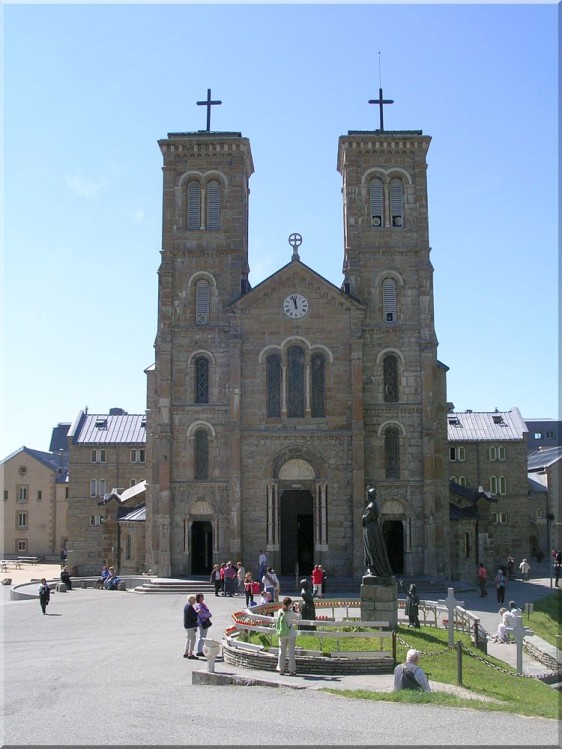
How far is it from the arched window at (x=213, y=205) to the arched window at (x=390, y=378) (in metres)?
11.2

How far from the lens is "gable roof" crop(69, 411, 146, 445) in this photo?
65.2m

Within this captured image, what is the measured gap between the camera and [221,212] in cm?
4600

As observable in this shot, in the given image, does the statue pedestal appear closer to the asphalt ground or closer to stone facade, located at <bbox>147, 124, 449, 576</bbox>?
the asphalt ground

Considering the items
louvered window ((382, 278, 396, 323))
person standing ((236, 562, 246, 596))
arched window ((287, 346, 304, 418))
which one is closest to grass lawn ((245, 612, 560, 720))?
person standing ((236, 562, 246, 596))

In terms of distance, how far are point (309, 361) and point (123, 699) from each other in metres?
28.5

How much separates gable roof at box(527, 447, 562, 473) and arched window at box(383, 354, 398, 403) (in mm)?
33058

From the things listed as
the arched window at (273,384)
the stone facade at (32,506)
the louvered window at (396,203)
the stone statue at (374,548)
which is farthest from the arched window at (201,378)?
the stone facade at (32,506)

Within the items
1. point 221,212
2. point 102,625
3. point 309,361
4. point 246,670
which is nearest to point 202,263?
point 221,212

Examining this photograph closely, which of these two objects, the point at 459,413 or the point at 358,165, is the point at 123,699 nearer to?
the point at 358,165

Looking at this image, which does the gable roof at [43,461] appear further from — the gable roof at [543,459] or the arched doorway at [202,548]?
the gable roof at [543,459]

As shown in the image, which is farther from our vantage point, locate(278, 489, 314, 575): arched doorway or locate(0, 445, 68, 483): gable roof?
locate(0, 445, 68, 483): gable roof

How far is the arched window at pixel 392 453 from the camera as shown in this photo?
142 ft

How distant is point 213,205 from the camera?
46.3m

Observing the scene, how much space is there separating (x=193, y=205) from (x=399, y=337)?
42.0 ft
